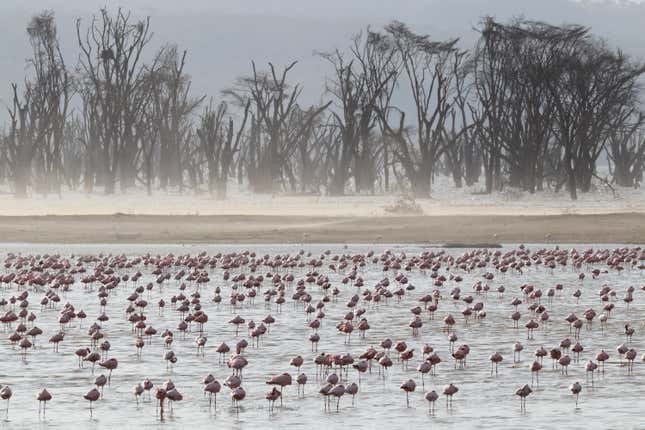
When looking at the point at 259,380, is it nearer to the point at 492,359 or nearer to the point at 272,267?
the point at 492,359

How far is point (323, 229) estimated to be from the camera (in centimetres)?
4125

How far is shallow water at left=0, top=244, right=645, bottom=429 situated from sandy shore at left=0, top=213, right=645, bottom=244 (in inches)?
661

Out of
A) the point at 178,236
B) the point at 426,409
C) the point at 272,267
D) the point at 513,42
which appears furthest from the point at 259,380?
the point at 513,42

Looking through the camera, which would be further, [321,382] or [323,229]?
[323,229]

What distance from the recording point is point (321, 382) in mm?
13414

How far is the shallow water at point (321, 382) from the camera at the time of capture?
11539 mm

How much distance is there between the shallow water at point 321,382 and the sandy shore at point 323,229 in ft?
55.1

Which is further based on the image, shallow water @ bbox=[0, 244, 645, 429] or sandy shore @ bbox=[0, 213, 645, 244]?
sandy shore @ bbox=[0, 213, 645, 244]

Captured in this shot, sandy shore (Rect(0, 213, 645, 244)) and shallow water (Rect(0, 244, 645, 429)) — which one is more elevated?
sandy shore (Rect(0, 213, 645, 244))

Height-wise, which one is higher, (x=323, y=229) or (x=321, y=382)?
(x=323, y=229)

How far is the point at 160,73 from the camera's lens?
83875 millimetres

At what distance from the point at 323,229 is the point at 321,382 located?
91.4 ft

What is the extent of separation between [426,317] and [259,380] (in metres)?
6.07

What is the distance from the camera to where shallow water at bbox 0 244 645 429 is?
37.9 feet
